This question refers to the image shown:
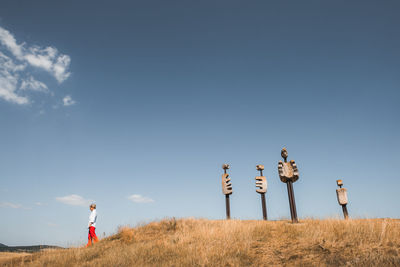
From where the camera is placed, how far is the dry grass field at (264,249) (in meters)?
6.18

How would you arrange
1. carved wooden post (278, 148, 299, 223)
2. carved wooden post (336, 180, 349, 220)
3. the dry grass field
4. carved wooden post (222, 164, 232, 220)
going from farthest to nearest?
carved wooden post (222, 164, 232, 220) → carved wooden post (336, 180, 349, 220) → carved wooden post (278, 148, 299, 223) → the dry grass field

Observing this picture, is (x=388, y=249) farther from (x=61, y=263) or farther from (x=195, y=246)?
(x=61, y=263)

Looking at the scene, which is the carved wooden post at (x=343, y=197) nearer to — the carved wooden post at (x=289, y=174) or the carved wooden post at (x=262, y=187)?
the carved wooden post at (x=262, y=187)

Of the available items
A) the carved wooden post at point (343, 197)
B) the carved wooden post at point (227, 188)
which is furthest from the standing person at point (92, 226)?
the carved wooden post at point (343, 197)

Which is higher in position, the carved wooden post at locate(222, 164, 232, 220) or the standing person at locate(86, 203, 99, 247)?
the carved wooden post at locate(222, 164, 232, 220)

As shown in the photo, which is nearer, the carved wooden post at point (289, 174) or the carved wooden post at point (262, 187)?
the carved wooden post at point (289, 174)

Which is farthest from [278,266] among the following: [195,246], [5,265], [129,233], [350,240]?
[5,265]

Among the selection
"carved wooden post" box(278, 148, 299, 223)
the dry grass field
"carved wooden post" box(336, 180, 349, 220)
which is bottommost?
the dry grass field

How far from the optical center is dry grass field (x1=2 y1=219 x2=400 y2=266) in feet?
20.3

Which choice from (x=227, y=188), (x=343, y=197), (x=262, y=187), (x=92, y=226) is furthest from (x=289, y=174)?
(x=92, y=226)

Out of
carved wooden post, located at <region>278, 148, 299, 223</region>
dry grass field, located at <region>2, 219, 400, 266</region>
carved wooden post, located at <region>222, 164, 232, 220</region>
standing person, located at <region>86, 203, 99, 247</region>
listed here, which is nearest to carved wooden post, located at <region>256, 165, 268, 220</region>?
carved wooden post, located at <region>222, 164, 232, 220</region>

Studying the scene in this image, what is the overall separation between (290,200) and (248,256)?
18.9 ft

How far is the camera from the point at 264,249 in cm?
750

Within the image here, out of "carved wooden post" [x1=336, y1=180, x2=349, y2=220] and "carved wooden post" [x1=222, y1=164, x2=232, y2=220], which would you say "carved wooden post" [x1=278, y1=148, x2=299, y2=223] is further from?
"carved wooden post" [x1=336, y1=180, x2=349, y2=220]
